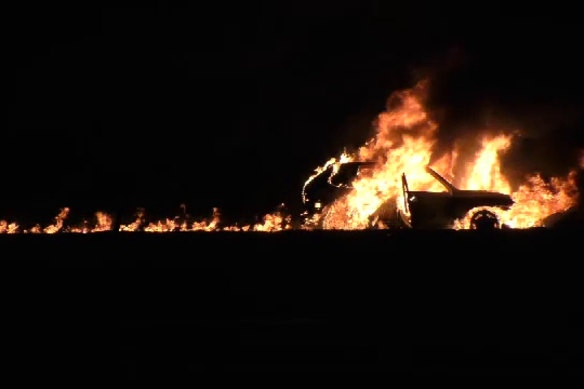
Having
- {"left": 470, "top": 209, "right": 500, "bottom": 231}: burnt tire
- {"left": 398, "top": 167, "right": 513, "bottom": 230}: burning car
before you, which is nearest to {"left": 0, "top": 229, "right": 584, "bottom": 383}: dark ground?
{"left": 398, "top": 167, "right": 513, "bottom": 230}: burning car

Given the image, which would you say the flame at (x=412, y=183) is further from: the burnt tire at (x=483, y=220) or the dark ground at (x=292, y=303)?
the dark ground at (x=292, y=303)

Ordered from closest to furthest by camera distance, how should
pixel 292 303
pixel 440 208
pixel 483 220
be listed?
1. pixel 292 303
2. pixel 440 208
3. pixel 483 220

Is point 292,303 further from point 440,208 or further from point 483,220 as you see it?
point 483,220

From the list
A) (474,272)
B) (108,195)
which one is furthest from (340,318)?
(108,195)

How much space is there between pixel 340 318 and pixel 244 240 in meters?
2.93

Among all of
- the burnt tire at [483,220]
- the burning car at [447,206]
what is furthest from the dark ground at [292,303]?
the burnt tire at [483,220]

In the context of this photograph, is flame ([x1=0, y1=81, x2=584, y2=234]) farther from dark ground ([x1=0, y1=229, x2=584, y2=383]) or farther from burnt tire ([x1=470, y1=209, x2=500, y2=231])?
dark ground ([x1=0, y1=229, x2=584, y2=383])

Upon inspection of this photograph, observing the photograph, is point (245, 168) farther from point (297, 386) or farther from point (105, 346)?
point (297, 386)

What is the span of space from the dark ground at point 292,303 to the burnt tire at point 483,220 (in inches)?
69.7

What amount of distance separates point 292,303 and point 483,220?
5.24 meters

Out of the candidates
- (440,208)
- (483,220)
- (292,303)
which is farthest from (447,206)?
(292,303)

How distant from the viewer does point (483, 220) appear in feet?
36.3

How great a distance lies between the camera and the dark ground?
5.67 m

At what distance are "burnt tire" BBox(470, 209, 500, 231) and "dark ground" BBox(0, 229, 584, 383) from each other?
1.77 m
